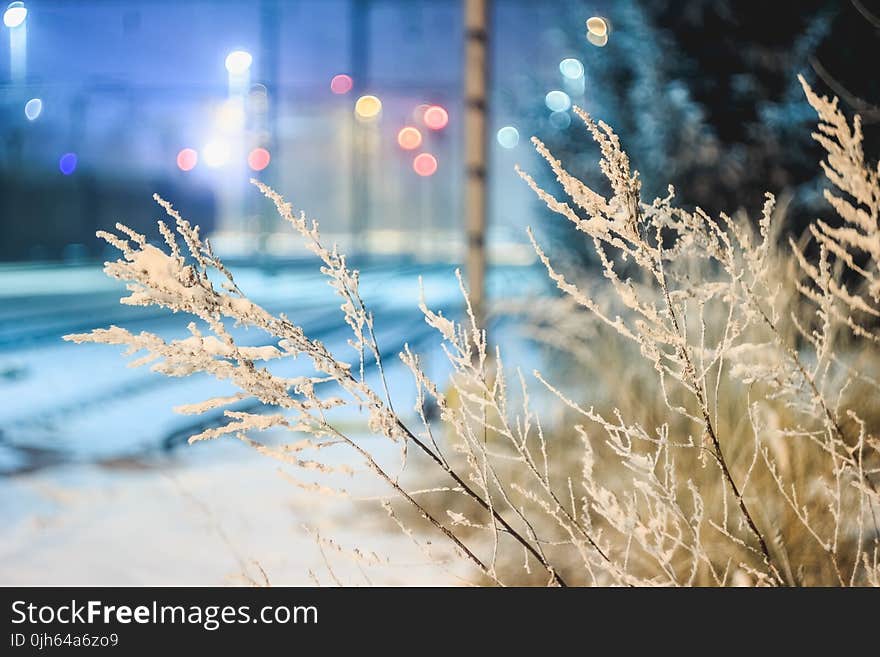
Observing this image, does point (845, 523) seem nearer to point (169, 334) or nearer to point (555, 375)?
point (555, 375)

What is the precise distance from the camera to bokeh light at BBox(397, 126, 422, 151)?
35750 mm

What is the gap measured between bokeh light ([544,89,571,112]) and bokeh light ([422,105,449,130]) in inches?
839

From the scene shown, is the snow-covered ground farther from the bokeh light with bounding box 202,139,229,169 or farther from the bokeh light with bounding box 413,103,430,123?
the bokeh light with bounding box 202,139,229,169

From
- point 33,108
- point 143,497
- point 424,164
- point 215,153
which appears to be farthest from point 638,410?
point 424,164

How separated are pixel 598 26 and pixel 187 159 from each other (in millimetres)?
29951

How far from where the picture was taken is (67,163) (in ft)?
100

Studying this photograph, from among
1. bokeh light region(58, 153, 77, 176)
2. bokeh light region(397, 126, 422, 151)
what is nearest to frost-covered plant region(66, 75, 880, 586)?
bokeh light region(58, 153, 77, 176)

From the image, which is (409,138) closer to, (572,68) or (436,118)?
(436,118)

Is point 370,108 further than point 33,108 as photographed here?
Yes

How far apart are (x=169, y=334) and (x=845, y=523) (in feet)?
40.0

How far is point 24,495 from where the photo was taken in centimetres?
523

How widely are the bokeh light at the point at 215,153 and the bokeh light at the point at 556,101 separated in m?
28.8

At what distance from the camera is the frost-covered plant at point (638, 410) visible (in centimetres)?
214
